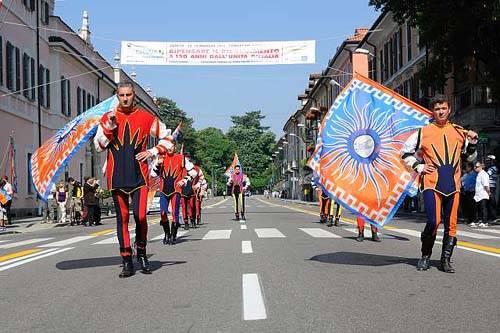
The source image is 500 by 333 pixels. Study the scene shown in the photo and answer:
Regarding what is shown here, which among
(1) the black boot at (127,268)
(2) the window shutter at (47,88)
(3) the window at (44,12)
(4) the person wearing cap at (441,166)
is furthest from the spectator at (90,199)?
(4) the person wearing cap at (441,166)

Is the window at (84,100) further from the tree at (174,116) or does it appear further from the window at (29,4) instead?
the tree at (174,116)

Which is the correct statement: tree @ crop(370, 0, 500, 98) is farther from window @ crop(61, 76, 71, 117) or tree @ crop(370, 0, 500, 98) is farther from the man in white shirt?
window @ crop(61, 76, 71, 117)

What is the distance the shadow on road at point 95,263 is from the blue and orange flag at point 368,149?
248cm

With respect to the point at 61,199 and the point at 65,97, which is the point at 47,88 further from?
the point at 61,199

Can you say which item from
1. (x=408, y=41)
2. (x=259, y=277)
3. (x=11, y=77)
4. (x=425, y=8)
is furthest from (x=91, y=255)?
(x=408, y=41)

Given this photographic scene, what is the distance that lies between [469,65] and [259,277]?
84.4 feet

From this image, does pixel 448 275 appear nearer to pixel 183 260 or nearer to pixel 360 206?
pixel 360 206

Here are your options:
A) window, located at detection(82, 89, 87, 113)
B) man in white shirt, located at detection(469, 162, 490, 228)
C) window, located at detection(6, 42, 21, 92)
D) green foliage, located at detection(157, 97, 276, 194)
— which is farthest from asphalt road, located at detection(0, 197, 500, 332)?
green foliage, located at detection(157, 97, 276, 194)

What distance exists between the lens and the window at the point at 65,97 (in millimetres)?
42925

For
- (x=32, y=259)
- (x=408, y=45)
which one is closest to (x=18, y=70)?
(x=408, y=45)

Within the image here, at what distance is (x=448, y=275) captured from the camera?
7.84 metres

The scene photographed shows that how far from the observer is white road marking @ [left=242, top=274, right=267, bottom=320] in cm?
567

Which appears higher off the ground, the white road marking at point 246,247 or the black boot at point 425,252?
the black boot at point 425,252

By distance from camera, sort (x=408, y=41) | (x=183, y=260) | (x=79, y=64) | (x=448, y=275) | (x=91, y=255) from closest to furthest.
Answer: (x=448, y=275), (x=183, y=260), (x=91, y=255), (x=408, y=41), (x=79, y=64)
